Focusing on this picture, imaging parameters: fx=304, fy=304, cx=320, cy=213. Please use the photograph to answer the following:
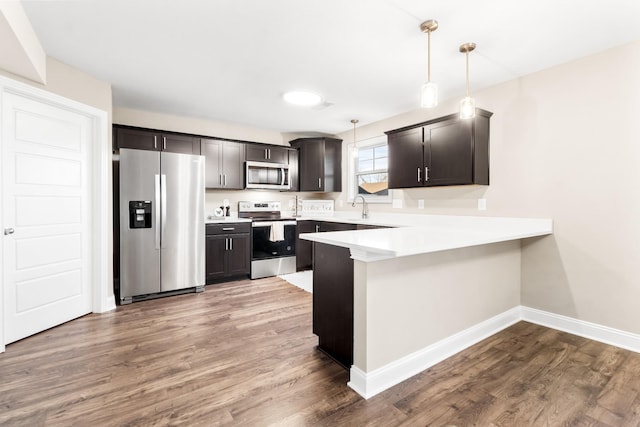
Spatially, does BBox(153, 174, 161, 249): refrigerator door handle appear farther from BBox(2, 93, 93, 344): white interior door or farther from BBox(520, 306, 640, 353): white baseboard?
BBox(520, 306, 640, 353): white baseboard

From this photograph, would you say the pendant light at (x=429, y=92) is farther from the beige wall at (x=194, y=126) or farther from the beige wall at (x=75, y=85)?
the beige wall at (x=194, y=126)

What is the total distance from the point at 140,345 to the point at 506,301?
3.20 metres

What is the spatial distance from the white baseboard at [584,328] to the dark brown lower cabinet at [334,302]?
206 centimetres

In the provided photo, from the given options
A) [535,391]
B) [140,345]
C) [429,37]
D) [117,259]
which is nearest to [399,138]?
[429,37]

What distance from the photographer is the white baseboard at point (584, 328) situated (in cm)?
239

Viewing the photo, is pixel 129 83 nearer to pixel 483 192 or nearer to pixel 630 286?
pixel 483 192

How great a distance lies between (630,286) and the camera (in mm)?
2396

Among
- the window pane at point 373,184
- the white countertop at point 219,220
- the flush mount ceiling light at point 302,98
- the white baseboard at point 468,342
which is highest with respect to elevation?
the flush mount ceiling light at point 302,98

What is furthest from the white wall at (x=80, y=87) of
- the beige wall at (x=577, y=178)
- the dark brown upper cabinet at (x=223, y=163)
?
the beige wall at (x=577, y=178)

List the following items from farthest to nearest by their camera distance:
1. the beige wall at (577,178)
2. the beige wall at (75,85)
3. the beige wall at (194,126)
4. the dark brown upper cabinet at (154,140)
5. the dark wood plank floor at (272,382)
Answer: the beige wall at (194,126), the dark brown upper cabinet at (154,140), the beige wall at (75,85), the beige wall at (577,178), the dark wood plank floor at (272,382)

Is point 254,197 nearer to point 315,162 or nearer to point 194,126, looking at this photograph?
point 315,162

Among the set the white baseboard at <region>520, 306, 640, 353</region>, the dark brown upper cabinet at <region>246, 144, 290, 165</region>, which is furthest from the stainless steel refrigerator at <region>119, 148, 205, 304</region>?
the white baseboard at <region>520, 306, 640, 353</region>

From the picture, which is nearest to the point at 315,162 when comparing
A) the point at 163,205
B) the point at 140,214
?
the point at 163,205

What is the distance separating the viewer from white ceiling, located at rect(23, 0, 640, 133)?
6.44 feet
